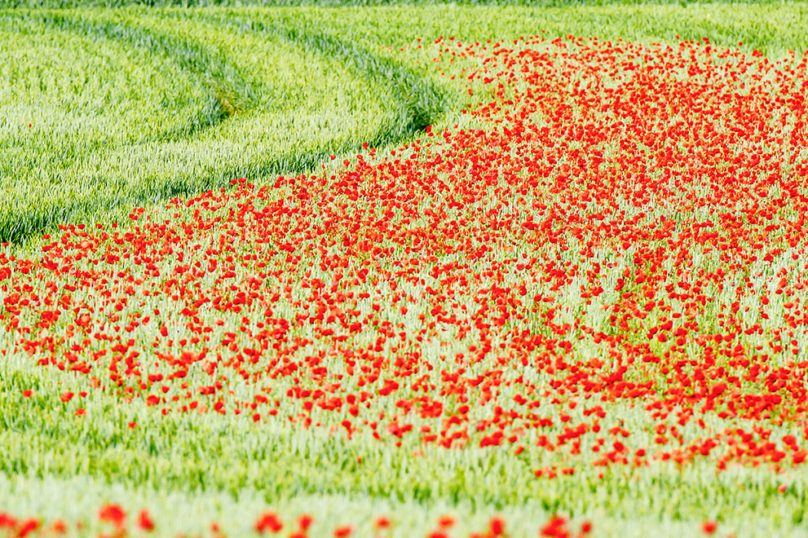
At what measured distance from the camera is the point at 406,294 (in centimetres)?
906

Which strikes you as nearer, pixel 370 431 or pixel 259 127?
pixel 370 431

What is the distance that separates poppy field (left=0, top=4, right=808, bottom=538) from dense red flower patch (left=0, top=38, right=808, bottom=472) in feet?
0.15

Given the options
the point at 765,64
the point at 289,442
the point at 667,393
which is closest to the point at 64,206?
the point at 289,442

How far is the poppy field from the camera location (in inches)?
213

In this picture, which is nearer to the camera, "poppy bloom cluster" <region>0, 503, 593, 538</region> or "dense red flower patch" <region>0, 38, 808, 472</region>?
"poppy bloom cluster" <region>0, 503, 593, 538</region>

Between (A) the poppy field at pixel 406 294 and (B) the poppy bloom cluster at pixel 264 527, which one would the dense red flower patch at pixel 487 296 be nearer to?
(A) the poppy field at pixel 406 294

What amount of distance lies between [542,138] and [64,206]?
23.5ft

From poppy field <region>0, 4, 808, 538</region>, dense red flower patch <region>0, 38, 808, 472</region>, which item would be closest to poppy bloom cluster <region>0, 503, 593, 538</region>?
poppy field <region>0, 4, 808, 538</region>

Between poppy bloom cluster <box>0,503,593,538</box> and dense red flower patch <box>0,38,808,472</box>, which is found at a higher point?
poppy bloom cluster <box>0,503,593,538</box>

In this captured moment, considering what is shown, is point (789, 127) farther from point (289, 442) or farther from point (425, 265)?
point (289, 442)

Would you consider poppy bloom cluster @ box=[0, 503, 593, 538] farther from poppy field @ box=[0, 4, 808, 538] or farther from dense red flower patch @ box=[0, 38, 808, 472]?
dense red flower patch @ box=[0, 38, 808, 472]

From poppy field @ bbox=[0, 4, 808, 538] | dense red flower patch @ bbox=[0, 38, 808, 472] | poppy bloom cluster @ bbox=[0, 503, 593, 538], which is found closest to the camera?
poppy bloom cluster @ bbox=[0, 503, 593, 538]

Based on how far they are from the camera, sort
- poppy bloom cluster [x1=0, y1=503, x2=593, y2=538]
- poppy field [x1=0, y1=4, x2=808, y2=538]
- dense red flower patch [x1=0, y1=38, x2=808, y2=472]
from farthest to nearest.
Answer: dense red flower patch [x1=0, y1=38, x2=808, y2=472], poppy field [x1=0, y1=4, x2=808, y2=538], poppy bloom cluster [x1=0, y1=503, x2=593, y2=538]

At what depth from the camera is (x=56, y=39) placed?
69.7ft
